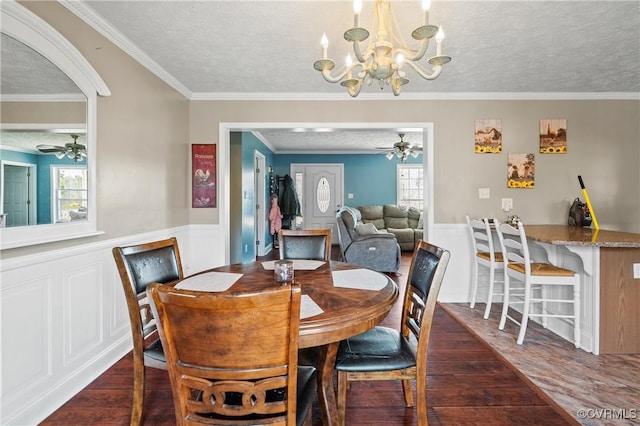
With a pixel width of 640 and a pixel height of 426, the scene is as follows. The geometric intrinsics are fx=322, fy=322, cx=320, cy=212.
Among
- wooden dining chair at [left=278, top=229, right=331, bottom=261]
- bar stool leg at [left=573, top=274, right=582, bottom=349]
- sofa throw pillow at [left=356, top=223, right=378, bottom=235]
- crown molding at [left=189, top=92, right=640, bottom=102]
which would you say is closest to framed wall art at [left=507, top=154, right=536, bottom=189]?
crown molding at [left=189, top=92, right=640, bottom=102]

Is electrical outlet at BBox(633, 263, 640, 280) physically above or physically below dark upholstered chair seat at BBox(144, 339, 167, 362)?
above

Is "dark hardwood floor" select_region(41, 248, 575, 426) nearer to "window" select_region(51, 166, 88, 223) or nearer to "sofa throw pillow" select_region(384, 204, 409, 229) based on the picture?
"window" select_region(51, 166, 88, 223)

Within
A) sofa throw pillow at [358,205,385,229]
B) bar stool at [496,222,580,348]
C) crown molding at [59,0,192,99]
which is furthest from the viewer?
sofa throw pillow at [358,205,385,229]

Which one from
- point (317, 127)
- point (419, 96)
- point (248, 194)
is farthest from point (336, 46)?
point (248, 194)

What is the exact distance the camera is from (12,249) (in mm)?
1572

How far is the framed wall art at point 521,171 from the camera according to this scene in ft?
11.8

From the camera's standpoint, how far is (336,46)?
2.55 m

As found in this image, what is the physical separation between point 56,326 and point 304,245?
1.57 m

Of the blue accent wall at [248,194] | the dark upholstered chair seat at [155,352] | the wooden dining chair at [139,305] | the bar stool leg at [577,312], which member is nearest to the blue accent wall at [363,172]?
the blue accent wall at [248,194]

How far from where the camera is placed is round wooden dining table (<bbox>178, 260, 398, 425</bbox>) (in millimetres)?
1129

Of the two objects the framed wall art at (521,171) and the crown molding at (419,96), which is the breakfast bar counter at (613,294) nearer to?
the framed wall art at (521,171)

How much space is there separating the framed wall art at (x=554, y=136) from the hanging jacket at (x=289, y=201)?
4956mm

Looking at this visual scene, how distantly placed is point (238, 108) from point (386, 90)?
5.46ft

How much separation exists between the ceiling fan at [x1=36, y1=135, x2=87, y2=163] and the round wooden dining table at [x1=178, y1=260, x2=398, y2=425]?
110 centimetres
